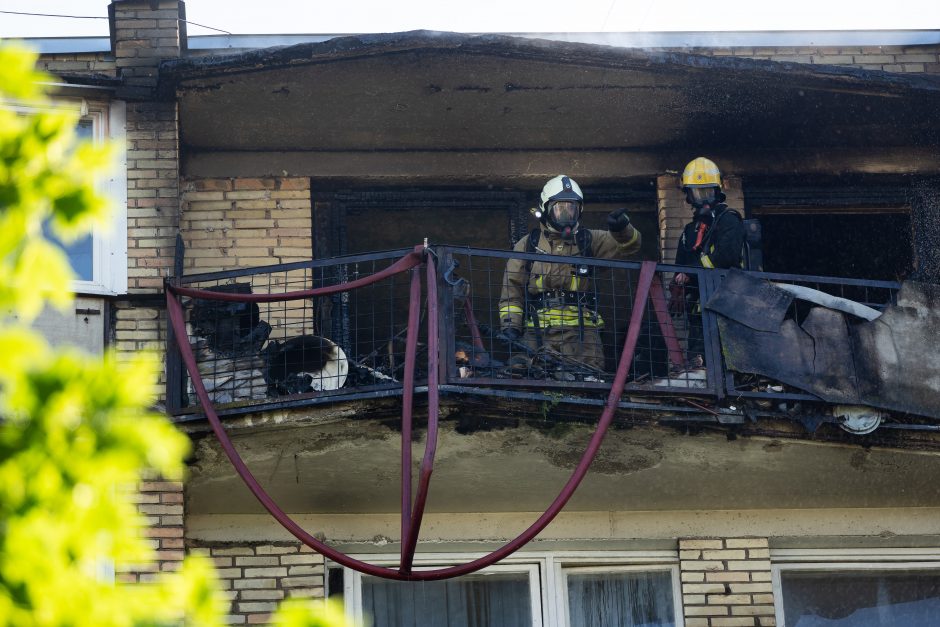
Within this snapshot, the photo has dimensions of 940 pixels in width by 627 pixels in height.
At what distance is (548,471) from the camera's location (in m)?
8.79

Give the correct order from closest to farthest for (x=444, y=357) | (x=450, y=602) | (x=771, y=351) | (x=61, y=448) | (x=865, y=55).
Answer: (x=61, y=448), (x=444, y=357), (x=771, y=351), (x=450, y=602), (x=865, y=55)

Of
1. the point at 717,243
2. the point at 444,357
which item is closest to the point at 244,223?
the point at 444,357

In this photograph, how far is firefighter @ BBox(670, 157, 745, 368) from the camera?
911cm

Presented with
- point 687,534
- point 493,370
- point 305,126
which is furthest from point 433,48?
point 687,534

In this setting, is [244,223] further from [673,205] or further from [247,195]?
[673,205]

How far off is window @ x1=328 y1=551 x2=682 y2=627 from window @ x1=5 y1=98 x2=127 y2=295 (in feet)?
7.14

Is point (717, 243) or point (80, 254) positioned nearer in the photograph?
point (717, 243)

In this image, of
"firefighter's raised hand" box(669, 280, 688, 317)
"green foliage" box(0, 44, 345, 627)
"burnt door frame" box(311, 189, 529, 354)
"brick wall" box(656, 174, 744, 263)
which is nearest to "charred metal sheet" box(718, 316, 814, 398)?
"firefighter's raised hand" box(669, 280, 688, 317)

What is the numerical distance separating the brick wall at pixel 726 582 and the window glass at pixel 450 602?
960 millimetres

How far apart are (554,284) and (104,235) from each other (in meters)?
2.68

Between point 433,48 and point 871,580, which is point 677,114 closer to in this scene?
point 433,48

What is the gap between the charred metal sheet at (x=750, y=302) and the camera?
8.41 meters

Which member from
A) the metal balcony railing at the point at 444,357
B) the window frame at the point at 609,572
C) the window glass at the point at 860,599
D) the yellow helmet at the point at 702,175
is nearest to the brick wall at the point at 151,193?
the metal balcony railing at the point at 444,357

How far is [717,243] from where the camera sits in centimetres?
931
